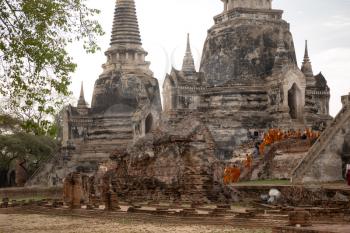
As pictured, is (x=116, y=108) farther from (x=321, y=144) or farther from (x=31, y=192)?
(x=321, y=144)

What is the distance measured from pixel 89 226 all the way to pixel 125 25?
101 feet

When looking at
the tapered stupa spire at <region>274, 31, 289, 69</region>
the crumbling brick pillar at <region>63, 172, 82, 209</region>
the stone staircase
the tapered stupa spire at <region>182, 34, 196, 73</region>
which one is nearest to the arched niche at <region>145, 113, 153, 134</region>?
the tapered stupa spire at <region>182, 34, 196, 73</region>

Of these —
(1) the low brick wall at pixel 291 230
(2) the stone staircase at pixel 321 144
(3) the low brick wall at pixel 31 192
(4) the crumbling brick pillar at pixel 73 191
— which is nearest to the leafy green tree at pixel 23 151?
(3) the low brick wall at pixel 31 192

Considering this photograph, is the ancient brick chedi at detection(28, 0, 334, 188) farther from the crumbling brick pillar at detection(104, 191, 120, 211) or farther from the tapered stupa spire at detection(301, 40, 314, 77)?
the crumbling brick pillar at detection(104, 191, 120, 211)

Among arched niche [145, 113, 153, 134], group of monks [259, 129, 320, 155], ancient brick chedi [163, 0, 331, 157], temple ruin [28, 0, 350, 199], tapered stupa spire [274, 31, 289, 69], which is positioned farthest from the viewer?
arched niche [145, 113, 153, 134]

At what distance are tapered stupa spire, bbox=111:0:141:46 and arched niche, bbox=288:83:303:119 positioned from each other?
44.5 ft

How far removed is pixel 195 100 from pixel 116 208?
17.5 meters

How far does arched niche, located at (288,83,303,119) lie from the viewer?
1399 inches

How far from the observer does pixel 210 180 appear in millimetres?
22312

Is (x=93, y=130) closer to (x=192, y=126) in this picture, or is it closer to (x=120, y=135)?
(x=120, y=135)

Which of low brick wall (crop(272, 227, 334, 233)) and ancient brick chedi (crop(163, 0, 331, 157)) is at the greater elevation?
ancient brick chedi (crop(163, 0, 331, 157))

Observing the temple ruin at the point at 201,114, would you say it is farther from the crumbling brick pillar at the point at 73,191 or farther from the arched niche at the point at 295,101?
the crumbling brick pillar at the point at 73,191

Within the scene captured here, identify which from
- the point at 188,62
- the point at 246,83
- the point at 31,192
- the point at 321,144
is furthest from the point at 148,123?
the point at 321,144

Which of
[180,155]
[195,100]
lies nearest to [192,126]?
[180,155]
